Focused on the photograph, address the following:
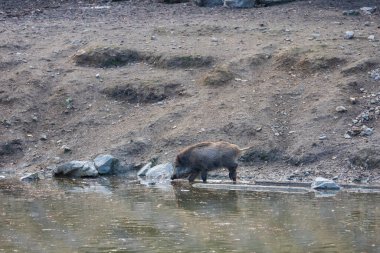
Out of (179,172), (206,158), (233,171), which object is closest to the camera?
(233,171)

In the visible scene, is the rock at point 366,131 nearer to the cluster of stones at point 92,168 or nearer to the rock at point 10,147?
the cluster of stones at point 92,168

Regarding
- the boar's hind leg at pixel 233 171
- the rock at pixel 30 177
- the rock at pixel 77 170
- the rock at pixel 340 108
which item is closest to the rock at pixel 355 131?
the rock at pixel 340 108

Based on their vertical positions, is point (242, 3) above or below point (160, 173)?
above

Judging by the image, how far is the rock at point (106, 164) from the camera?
17859 mm

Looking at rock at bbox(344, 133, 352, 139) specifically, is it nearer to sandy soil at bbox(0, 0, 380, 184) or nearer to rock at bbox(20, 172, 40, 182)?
sandy soil at bbox(0, 0, 380, 184)

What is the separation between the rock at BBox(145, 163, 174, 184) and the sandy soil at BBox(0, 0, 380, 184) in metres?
0.64

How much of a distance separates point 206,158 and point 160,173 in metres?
0.99

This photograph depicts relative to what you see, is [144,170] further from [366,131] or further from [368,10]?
[368,10]

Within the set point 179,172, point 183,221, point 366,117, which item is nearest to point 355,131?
point 366,117

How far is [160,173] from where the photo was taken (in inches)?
688

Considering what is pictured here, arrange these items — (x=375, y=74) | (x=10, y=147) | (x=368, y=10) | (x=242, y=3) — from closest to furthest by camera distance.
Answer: (x=375, y=74) < (x=10, y=147) < (x=368, y=10) < (x=242, y=3)

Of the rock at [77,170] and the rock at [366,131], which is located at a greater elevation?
the rock at [366,131]

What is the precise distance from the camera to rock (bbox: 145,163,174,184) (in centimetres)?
1738

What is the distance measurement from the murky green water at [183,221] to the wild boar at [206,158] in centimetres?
98
